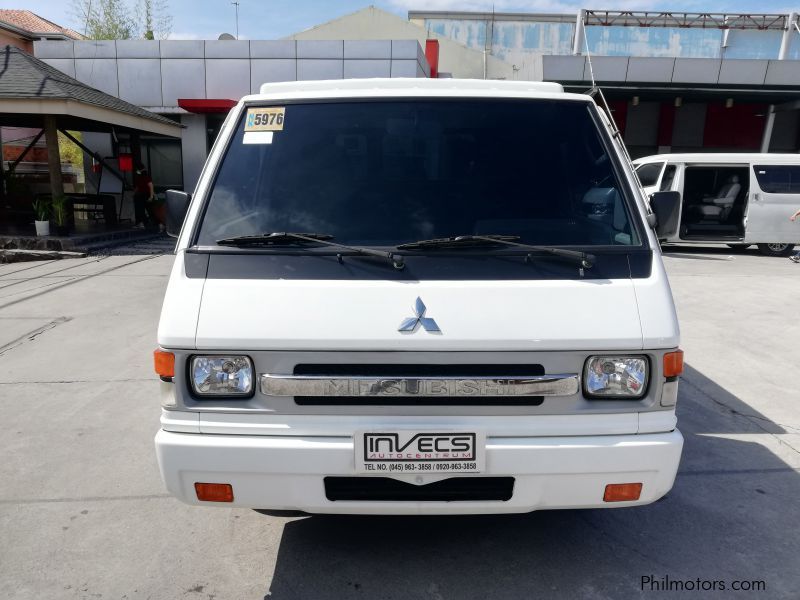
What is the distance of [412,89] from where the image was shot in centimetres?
298

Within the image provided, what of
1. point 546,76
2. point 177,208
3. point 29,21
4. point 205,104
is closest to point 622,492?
point 177,208

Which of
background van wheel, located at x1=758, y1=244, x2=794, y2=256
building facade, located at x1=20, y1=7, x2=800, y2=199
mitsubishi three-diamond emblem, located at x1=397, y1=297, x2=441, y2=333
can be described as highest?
building facade, located at x1=20, y1=7, x2=800, y2=199

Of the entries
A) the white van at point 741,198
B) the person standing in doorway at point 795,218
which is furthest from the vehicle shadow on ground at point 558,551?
the person standing in doorway at point 795,218

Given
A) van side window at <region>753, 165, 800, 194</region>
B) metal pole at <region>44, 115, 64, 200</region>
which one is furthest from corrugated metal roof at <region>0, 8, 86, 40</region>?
van side window at <region>753, 165, 800, 194</region>

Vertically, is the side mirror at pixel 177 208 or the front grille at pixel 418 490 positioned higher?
the side mirror at pixel 177 208

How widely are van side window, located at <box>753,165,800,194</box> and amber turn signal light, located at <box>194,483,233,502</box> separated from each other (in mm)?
14236

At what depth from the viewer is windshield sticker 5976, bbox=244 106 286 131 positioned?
9.42 feet

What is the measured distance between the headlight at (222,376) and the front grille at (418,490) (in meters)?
0.49

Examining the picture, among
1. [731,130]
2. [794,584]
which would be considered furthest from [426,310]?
[731,130]

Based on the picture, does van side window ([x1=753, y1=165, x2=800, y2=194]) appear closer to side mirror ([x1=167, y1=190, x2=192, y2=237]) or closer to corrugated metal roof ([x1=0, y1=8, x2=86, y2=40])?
side mirror ([x1=167, y1=190, x2=192, y2=237])

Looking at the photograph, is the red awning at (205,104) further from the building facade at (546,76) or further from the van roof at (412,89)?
the van roof at (412,89)

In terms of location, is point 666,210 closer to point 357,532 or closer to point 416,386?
point 416,386

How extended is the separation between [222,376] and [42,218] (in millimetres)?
13235

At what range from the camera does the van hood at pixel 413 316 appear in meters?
2.23
